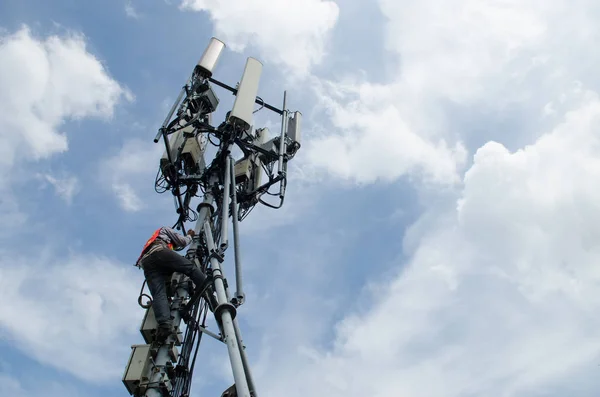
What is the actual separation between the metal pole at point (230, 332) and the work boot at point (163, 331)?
3.63 feet

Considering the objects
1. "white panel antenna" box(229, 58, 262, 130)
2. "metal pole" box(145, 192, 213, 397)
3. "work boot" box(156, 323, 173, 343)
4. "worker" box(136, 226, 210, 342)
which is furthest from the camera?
"white panel antenna" box(229, 58, 262, 130)

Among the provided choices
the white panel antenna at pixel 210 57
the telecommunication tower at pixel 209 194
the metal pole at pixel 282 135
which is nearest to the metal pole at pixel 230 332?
the telecommunication tower at pixel 209 194

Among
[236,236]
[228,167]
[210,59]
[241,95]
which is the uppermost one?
[210,59]

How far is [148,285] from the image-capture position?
9953 millimetres

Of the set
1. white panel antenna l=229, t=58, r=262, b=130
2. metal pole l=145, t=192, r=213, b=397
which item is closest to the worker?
metal pole l=145, t=192, r=213, b=397

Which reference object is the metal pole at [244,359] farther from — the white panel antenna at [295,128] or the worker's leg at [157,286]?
the white panel antenna at [295,128]

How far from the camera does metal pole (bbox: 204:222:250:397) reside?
7.91 m

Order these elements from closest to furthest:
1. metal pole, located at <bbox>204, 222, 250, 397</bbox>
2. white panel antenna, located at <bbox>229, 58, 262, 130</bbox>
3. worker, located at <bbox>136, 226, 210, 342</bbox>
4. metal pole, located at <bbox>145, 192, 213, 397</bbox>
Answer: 1. metal pole, located at <bbox>204, 222, 250, 397</bbox>
2. metal pole, located at <bbox>145, 192, 213, 397</bbox>
3. worker, located at <bbox>136, 226, 210, 342</bbox>
4. white panel antenna, located at <bbox>229, 58, 262, 130</bbox>

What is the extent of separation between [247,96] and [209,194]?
2.51m

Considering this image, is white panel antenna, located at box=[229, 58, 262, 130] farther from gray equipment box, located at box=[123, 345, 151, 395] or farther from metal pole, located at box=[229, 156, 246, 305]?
gray equipment box, located at box=[123, 345, 151, 395]

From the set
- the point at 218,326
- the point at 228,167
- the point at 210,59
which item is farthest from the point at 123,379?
the point at 210,59

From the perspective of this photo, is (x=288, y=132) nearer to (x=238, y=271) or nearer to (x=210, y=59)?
(x=210, y=59)

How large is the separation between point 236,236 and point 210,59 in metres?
5.00

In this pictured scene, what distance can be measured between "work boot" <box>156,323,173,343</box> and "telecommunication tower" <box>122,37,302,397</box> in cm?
7
